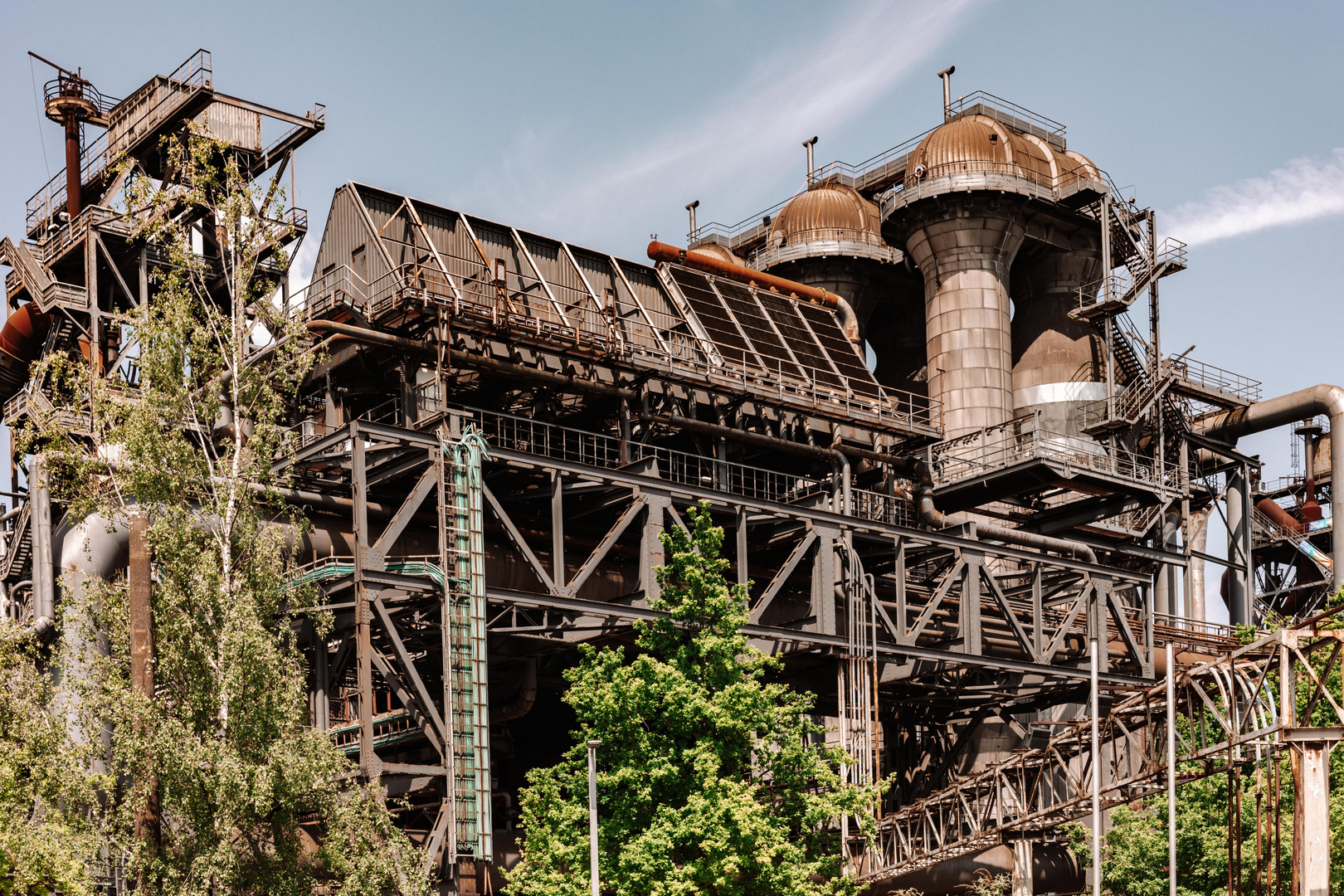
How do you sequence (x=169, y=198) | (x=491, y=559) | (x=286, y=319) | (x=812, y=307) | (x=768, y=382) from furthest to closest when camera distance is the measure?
(x=812, y=307) < (x=768, y=382) < (x=491, y=559) < (x=169, y=198) < (x=286, y=319)

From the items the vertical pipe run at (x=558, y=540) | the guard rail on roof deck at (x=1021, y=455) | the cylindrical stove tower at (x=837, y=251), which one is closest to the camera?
the vertical pipe run at (x=558, y=540)

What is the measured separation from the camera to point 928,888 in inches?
1924

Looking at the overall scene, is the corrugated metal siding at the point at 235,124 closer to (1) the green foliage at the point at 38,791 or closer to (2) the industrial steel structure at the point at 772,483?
(2) the industrial steel structure at the point at 772,483

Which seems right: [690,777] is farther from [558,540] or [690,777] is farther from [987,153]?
[987,153]

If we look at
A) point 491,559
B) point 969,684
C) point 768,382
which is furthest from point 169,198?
point 969,684

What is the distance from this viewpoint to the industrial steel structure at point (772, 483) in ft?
118

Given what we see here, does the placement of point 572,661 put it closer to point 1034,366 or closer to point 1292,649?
point 1292,649

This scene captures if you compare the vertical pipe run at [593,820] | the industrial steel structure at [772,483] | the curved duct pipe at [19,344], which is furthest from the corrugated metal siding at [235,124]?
the vertical pipe run at [593,820]

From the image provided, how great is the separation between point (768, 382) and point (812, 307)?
857 centimetres

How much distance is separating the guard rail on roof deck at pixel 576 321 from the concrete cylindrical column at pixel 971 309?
11.4 metres

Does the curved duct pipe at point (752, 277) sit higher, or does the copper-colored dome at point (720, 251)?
the copper-colored dome at point (720, 251)

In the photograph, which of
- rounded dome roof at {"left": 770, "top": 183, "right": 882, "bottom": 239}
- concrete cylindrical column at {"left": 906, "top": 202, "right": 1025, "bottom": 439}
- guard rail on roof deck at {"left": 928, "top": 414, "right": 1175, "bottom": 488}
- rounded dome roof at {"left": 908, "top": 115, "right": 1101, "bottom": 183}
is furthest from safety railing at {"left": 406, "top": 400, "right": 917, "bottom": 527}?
rounded dome roof at {"left": 770, "top": 183, "right": 882, "bottom": 239}

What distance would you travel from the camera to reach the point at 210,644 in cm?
2902

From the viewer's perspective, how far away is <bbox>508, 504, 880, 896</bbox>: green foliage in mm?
33031
